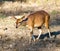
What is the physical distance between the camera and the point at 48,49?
7926 mm

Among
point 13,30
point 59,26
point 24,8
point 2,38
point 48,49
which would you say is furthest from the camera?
point 24,8

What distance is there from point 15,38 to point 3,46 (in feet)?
3.09

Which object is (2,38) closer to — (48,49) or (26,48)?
(26,48)

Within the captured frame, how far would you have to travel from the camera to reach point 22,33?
9.70 m

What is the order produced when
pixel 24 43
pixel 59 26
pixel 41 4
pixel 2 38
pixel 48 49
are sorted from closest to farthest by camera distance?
pixel 48 49
pixel 24 43
pixel 2 38
pixel 59 26
pixel 41 4

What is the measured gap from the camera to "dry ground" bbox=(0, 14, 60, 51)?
26.4ft

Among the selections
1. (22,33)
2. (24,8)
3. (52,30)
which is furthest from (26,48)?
(24,8)

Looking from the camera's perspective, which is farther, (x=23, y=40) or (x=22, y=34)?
(x=22, y=34)

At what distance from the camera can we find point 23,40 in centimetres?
884

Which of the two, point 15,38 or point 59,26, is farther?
point 59,26

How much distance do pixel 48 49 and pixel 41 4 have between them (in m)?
8.92

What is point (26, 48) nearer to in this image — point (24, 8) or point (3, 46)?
point (3, 46)

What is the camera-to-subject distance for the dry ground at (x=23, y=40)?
8052 millimetres

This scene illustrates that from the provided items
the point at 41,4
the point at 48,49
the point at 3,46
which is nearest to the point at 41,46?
the point at 48,49
